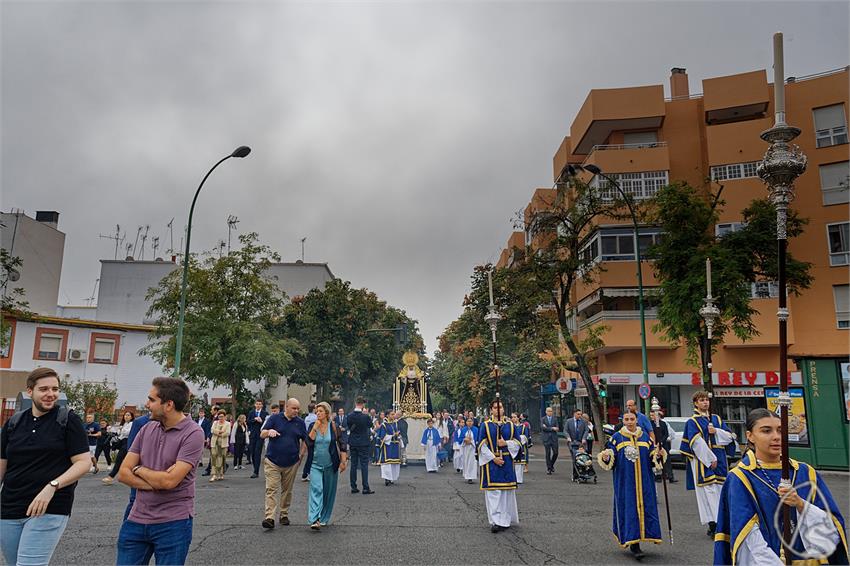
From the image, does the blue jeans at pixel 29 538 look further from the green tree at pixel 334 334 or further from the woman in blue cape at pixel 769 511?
the green tree at pixel 334 334

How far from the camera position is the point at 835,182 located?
98.6 feet

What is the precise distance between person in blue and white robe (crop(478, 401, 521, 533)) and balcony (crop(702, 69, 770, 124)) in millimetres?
28535

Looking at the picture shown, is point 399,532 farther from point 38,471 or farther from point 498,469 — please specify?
point 38,471

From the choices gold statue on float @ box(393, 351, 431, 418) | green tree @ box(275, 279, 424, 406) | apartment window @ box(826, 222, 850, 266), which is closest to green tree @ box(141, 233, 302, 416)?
gold statue on float @ box(393, 351, 431, 418)

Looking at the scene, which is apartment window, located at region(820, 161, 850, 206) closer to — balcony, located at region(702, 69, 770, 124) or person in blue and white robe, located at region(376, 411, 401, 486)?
balcony, located at region(702, 69, 770, 124)

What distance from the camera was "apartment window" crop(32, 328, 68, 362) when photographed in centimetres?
3444

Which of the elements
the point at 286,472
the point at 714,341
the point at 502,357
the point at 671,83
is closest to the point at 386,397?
the point at 502,357

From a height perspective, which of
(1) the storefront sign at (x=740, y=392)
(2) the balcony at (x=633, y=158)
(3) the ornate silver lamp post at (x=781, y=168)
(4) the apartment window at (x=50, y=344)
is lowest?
(1) the storefront sign at (x=740, y=392)

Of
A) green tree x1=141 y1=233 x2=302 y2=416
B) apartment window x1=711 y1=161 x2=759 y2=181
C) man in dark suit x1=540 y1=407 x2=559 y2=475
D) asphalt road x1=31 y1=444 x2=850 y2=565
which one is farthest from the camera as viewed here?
apartment window x1=711 y1=161 x2=759 y2=181

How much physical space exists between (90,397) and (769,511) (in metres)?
33.9

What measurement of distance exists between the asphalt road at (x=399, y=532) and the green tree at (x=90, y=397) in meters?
18.7

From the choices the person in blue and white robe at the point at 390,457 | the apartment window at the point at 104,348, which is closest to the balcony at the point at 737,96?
the person in blue and white robe at the point at 390,457

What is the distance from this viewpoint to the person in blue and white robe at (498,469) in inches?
371

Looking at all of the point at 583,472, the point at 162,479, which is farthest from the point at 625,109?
the point at 162,479
